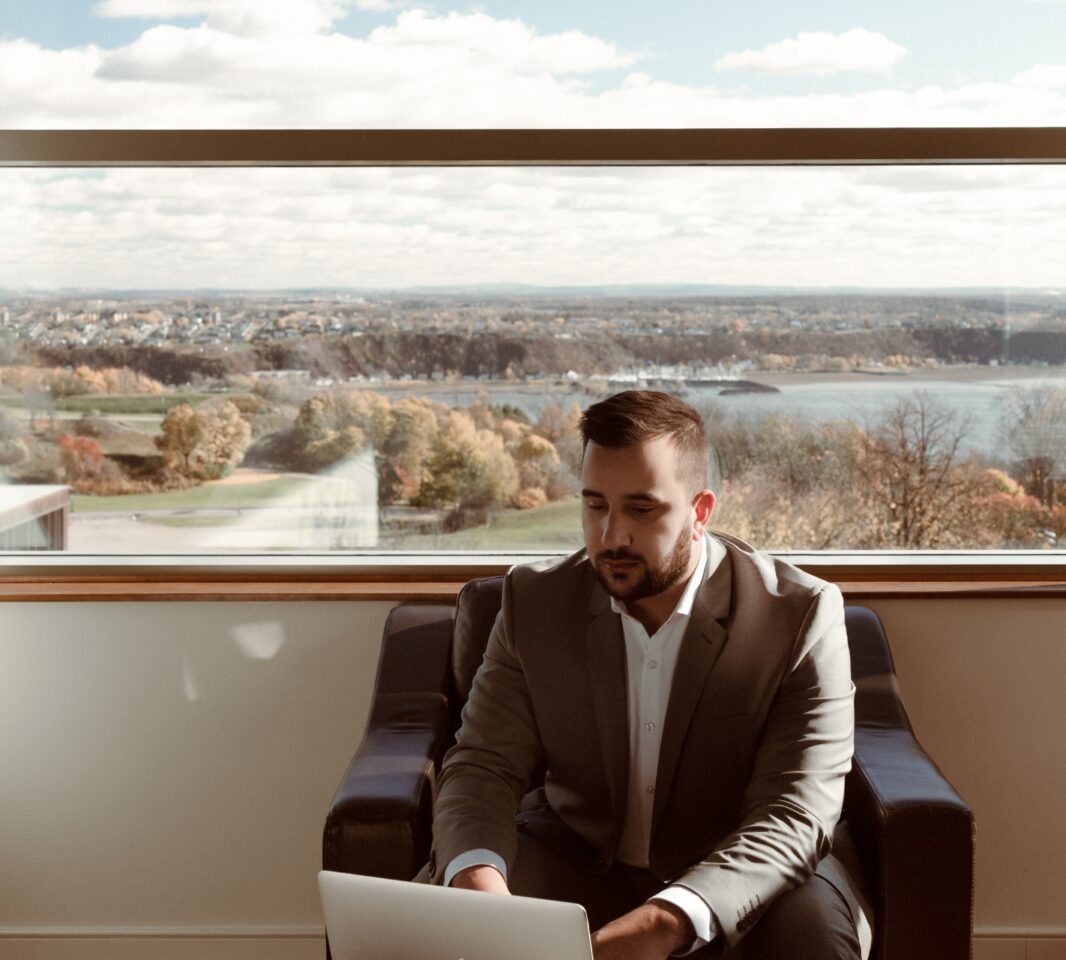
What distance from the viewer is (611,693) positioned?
1.93 m

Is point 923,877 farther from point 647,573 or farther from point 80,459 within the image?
point 80,459

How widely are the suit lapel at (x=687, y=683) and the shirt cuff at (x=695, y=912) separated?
254mm

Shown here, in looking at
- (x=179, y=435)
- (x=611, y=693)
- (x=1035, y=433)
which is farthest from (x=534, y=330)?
(x=1035, y=433)

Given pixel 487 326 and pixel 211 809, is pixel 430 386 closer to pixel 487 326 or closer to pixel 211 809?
pixel 487 326

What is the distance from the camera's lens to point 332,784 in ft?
8.79

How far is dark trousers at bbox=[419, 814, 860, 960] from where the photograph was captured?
167cm

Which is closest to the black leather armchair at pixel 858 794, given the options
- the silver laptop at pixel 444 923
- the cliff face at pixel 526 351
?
A: the silver laptop at pixel 444 923

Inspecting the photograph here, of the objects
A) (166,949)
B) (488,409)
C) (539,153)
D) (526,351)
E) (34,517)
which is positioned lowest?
(166,949)

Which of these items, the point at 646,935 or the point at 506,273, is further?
the point at 506,273

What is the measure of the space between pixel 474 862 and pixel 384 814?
195 millimetres

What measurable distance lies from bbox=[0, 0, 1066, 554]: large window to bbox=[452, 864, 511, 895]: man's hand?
115 cm

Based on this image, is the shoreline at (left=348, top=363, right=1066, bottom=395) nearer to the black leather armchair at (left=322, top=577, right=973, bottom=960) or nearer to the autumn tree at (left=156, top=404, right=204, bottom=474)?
the autumn tree at (left=156, top=404, right=204, bottom=474)

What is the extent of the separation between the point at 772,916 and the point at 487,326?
1.51m

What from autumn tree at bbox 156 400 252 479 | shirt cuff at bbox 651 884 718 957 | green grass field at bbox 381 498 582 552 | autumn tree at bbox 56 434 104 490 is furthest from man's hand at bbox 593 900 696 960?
autumn tree at bbox 56 434 104 490
